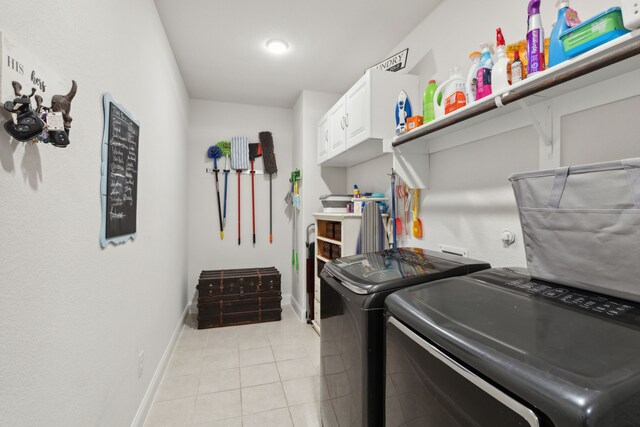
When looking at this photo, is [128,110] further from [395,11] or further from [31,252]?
[395,11]

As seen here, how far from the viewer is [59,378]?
0.92 meters

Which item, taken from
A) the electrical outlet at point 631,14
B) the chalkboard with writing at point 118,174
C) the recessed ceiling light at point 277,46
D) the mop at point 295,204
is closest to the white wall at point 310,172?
the mop at point 295,204

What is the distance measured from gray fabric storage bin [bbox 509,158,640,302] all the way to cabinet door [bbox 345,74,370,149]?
54.1 inches

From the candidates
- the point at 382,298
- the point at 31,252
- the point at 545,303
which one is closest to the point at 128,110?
the point at 31,252

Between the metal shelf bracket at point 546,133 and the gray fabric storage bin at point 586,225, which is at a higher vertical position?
the metal shelf bracket at point 546,133

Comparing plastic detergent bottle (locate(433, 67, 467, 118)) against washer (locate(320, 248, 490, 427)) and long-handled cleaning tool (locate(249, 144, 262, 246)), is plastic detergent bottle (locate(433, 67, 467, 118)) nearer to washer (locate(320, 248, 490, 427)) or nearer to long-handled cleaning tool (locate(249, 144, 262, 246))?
washer (locate(320, 248, 490, 427))

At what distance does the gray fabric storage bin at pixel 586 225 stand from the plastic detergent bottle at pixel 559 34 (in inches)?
17.4

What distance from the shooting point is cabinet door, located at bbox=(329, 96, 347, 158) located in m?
2.66

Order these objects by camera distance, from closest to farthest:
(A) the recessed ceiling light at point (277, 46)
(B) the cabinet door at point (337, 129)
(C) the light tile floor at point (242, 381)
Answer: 1. (C) the light tile floor at point (242, 381)
2. (A) the recessed ceiling light at point (277, 46)
3. (B) the cabinet door at point (337, 129)

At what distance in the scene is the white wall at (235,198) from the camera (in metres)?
3.77

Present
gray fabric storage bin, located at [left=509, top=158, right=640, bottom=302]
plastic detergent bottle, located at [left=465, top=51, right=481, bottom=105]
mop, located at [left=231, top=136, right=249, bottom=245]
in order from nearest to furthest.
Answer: gray fabric storage bin, located at [left=509, top=158, right=640, bottom=302] < plastic detergent bottle, located at [left=465, top=51, right=481, bottom=105] < mop, located at [left=231, top=136, right=249, bottom=245]

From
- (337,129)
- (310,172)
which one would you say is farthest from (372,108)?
(310,172)

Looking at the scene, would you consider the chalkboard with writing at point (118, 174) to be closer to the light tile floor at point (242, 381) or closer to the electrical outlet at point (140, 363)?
the electrical outlet at point (140, 363)

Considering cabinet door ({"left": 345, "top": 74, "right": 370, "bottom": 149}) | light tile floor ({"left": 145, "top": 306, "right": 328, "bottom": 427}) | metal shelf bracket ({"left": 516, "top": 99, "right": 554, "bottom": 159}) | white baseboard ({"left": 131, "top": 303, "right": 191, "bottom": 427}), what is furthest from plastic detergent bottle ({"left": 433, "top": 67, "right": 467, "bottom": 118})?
white baseboard ({"left": 131, "top": 303, "right": 191, "bottom": 427})
